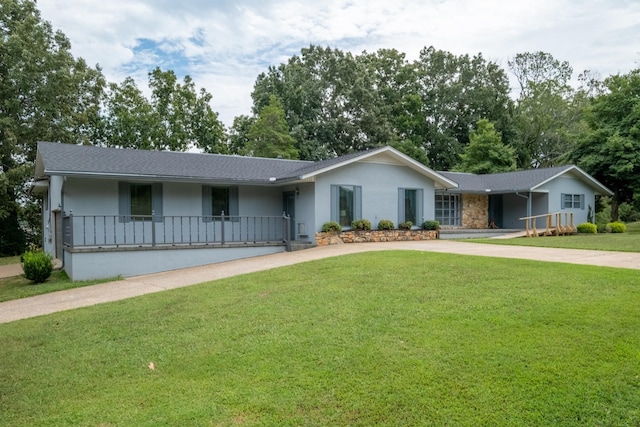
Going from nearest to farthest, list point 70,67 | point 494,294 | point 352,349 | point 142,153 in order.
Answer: point 352,349, point 494,294, point 142,153, point 70,67

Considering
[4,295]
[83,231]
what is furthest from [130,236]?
[4,295]

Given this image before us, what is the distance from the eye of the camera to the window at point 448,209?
22.1 meters

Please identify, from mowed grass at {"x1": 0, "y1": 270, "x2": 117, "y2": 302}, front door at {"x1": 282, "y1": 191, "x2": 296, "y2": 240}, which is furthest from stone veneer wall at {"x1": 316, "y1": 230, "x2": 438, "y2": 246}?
mowed grass at {"x1": 0, "y1": 270, "x2": 117, "y2": 302}

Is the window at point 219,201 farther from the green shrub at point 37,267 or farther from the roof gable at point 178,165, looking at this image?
the green shrub at point 37,267

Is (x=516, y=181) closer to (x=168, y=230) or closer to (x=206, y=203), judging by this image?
(x=206, y=203)

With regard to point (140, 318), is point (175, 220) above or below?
above

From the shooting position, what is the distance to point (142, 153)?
15695 millimetres

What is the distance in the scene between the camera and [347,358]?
4.37 meters

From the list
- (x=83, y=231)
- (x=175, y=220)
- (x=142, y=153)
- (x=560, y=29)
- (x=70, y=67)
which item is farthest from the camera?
(x=70, y=67)

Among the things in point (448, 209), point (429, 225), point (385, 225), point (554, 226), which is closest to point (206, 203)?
point (385, 225)

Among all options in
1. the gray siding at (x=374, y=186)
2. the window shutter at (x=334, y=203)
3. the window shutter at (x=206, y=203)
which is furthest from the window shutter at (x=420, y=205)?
the window shutter at (x=206, y=203)

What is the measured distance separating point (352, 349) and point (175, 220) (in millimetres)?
10932

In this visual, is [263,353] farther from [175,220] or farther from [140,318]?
[175,220]

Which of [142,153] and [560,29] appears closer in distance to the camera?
[142,153]
